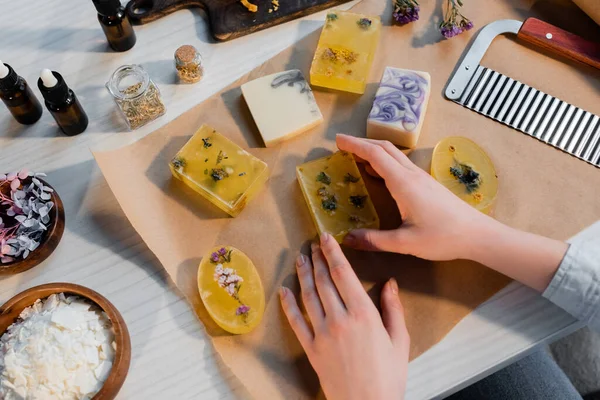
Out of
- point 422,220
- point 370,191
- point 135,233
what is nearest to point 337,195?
point 370,191

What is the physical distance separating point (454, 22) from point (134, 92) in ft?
2.40

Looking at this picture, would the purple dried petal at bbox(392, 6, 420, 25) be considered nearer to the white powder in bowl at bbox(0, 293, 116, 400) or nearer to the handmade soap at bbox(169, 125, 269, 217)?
the handmade soap at bbox(169, 125, 269, 217)

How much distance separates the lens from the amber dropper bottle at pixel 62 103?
3.45ft

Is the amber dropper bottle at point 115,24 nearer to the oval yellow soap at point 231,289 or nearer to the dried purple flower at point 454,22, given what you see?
the oval yellow soap at point 231,289

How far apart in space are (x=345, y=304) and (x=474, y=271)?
272mm

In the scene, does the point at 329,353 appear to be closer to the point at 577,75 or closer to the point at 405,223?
the point at 405,223

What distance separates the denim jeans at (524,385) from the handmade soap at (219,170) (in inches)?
24.1

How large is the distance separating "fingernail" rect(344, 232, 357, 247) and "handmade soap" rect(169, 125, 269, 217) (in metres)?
0.21

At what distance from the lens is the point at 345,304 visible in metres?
0.97

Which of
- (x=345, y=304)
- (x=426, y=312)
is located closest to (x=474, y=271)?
(x=426, y=312)

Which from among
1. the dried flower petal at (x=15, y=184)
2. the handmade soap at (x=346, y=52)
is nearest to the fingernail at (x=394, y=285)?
the handmade soap at (x=346, y=52)

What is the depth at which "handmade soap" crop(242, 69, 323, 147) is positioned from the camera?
3.80ft

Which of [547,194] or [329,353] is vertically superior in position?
[547,194]

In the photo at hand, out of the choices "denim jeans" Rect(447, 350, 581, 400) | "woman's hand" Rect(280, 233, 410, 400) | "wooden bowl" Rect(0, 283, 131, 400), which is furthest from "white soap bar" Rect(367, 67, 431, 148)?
"wooden bowl" Rect(0, 283, 131, 400)
